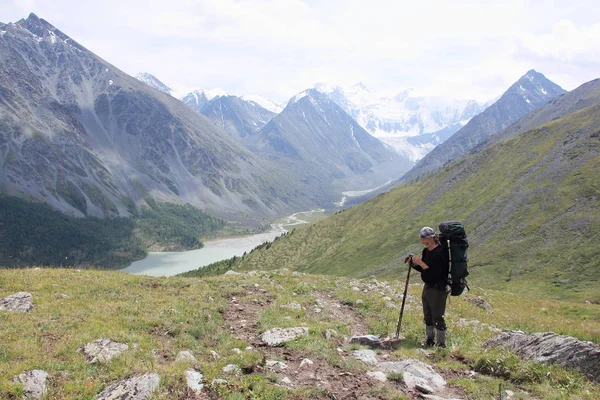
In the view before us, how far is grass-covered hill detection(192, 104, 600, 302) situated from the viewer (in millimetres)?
72375

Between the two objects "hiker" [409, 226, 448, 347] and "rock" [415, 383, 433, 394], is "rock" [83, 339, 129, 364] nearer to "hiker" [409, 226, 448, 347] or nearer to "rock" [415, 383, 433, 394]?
"rock" [415, 383, 433, 394]

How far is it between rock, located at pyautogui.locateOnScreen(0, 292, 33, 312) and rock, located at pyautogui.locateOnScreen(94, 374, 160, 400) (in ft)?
26.1

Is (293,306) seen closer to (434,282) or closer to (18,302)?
(434,282)

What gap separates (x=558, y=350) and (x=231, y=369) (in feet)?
33.4

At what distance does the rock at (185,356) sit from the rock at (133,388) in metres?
1.62

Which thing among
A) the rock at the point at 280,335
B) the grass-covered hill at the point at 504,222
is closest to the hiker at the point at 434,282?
the rock at the point at 280,335

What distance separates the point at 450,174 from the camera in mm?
164125

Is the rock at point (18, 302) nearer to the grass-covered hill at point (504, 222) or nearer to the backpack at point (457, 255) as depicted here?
the backpack at point (457, 255)

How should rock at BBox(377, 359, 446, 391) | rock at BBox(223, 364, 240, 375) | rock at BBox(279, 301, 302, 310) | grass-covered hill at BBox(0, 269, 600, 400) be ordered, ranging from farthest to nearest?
rock at BBox(279, 301, 302, 310), rock at BBox(377, 359, 446, 391), rock at BBox(223, 364, 240, 375), grass-covered hill at BBox(0, 269, 600, 400)

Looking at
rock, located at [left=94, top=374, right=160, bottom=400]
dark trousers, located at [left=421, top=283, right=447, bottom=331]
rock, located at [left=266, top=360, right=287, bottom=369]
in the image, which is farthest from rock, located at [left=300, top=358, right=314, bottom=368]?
dark trousers, located at [left=421, top=283, right=447, bottom=331]

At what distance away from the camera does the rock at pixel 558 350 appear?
1095 cm

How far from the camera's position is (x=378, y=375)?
1114cm

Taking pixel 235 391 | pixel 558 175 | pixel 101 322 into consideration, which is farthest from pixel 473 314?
pixel 558 175

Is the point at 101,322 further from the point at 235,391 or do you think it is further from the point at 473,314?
the point at 473,314
